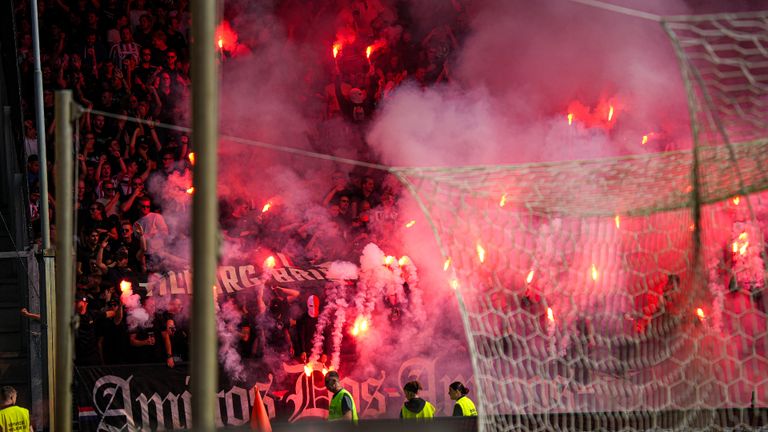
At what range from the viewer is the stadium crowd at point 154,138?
8.41 meters

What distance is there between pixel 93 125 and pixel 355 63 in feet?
11.5

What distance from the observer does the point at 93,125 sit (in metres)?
9.91

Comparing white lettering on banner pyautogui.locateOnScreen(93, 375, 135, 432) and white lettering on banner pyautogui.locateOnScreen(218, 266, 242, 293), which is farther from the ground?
white lettering on banner pyautogui.locateOnScreen(218, 266, 242, 293)

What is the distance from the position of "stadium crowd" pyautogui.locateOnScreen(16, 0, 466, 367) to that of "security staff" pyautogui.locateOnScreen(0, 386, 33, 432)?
1.44 meters

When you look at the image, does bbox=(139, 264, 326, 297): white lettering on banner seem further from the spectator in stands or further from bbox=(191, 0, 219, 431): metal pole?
bbox=(191, 0, 219, 431): metal pole

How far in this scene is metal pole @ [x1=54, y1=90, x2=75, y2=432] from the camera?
14.6 feet

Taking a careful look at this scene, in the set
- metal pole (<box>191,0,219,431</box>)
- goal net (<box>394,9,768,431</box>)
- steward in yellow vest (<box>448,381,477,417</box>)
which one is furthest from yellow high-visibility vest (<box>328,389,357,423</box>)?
metal pole (<box>191,0,219,431</box>)

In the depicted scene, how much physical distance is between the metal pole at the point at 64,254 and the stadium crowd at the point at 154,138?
3532 mm

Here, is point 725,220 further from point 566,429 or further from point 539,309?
point 566,429

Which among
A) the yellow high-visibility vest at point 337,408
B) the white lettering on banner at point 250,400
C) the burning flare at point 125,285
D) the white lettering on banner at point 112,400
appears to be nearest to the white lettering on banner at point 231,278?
the burning flare at point 125,285

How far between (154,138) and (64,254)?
5762 mm

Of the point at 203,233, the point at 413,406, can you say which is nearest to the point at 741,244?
the point at 413,406

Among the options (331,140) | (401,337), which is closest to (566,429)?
(401,337)

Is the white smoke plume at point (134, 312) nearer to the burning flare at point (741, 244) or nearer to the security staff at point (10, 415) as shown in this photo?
the security staff at point (10, 415)
